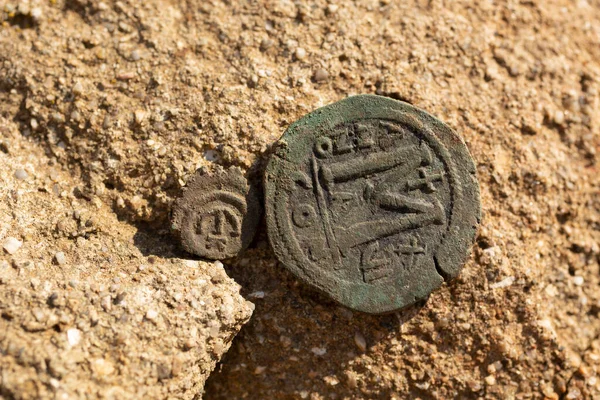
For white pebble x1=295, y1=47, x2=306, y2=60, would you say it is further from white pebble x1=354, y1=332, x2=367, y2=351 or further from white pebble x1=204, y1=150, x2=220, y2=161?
white pebble x1=354, y1=332, x2=367, y2=351

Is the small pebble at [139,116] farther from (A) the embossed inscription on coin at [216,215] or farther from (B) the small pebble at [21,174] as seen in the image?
(B) the small pebble at [21,174]

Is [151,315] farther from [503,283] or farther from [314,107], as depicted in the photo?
[503,283]

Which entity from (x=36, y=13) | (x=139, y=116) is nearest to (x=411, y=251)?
(x=139, y=116)

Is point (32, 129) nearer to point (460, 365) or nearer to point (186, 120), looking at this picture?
point (186, 120)

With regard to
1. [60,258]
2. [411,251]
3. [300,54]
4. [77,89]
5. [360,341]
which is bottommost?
[360,341]

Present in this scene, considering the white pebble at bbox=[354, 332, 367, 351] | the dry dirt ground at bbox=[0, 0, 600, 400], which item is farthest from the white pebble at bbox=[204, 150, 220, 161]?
the white pebble at bbox=[354, 332, 367, 351]

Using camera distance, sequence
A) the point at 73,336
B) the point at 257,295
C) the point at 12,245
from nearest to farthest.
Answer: the point at 73,336 → the point at 12,245 → the point at 257,295
